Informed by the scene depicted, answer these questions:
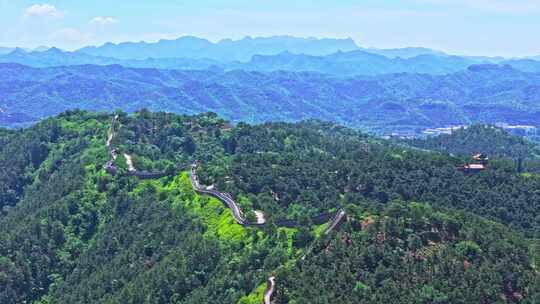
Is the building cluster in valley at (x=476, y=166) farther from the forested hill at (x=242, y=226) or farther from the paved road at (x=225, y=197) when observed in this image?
the paved road at (x=225, y=197)

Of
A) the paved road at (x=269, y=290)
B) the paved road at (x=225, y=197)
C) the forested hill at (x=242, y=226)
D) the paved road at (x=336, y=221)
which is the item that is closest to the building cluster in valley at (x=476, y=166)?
the forested hill at (x=242, y=226)

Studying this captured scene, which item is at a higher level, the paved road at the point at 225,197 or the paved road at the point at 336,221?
the paved road at the point at 336,221

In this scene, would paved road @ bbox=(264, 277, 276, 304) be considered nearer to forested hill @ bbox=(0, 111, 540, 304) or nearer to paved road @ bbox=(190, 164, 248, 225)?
forested hill @ bbox=(0, 111, 540, 304)

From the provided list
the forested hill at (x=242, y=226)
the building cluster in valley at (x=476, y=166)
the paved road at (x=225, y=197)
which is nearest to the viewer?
the forested hill at (x=242, y=226)

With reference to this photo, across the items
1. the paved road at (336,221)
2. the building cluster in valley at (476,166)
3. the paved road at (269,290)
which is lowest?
the building cluster in valley at (476,166)

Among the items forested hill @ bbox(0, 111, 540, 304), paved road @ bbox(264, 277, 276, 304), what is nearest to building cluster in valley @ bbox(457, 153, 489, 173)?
Result: forested hill @ bbox(0, 111, 540, 304)

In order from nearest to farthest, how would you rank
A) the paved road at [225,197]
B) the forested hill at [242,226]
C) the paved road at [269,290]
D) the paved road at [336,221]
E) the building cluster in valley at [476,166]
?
the paved road at [269,290] < the forested hill at [242,226] < the paved road at [336,221] < the paved road at [225,197] < the building cluster in valley at [476,166]
